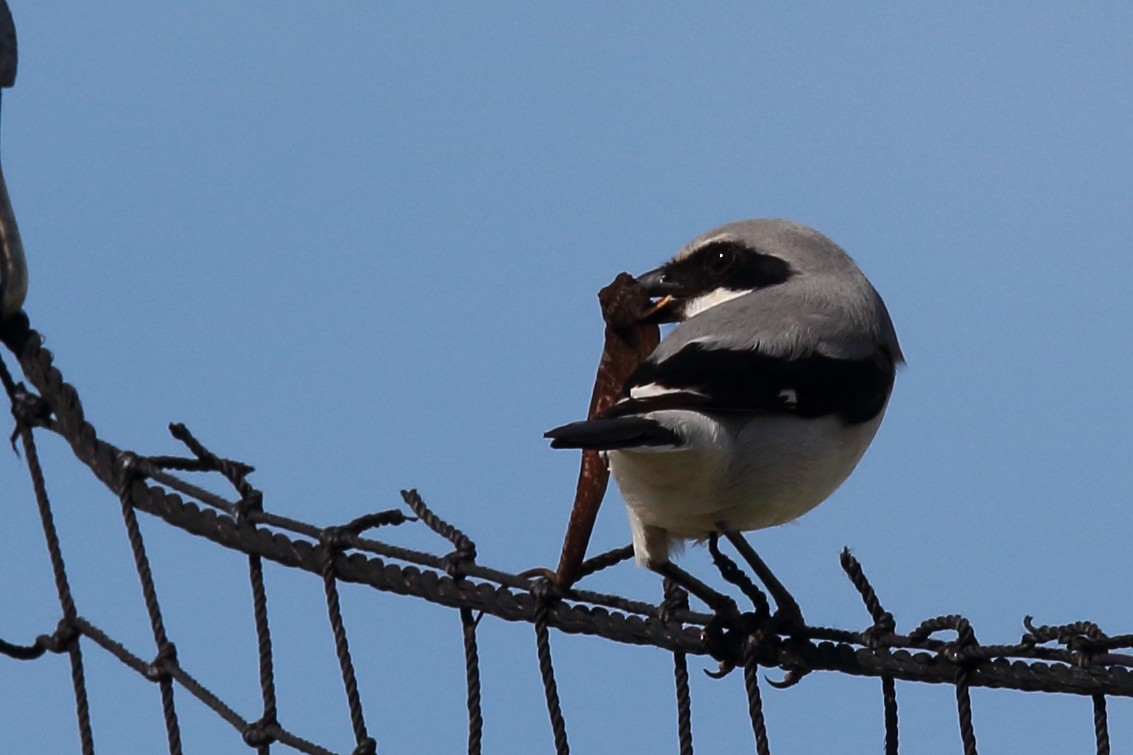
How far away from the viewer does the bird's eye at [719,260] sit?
12.5 ft

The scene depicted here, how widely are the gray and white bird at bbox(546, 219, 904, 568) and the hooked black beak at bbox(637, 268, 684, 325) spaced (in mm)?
133

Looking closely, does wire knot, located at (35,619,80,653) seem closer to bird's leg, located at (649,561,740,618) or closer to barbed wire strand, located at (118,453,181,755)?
barbed wire strand, located at (118,453,181,755)

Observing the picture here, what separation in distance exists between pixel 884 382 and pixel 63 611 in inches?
71.0

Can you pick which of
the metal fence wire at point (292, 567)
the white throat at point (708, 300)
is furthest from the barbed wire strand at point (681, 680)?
the white throat at point (708, 300)

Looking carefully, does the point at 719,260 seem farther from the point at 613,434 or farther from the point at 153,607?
the point at 153,607

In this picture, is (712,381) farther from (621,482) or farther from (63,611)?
(63,611)

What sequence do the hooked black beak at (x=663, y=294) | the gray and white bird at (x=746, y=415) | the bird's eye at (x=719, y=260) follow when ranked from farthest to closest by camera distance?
1. the bird's eye at (x=719, y=260)
2. the hooked black beak at (x=663, y=294)
3. the gray and white bird at (x=746, y=415)

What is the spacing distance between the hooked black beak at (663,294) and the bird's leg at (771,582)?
638 mm

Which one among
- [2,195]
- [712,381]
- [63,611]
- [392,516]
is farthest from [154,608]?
[712,381]

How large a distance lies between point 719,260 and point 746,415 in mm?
818

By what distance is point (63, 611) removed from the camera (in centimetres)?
279

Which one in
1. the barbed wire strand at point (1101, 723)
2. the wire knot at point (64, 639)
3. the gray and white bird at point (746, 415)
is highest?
the gray and white bird at point (746, 415)

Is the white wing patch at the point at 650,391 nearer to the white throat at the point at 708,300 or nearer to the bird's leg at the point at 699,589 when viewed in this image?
the bird's leg at the point at 699,589

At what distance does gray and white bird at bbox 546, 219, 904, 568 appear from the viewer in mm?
3006
